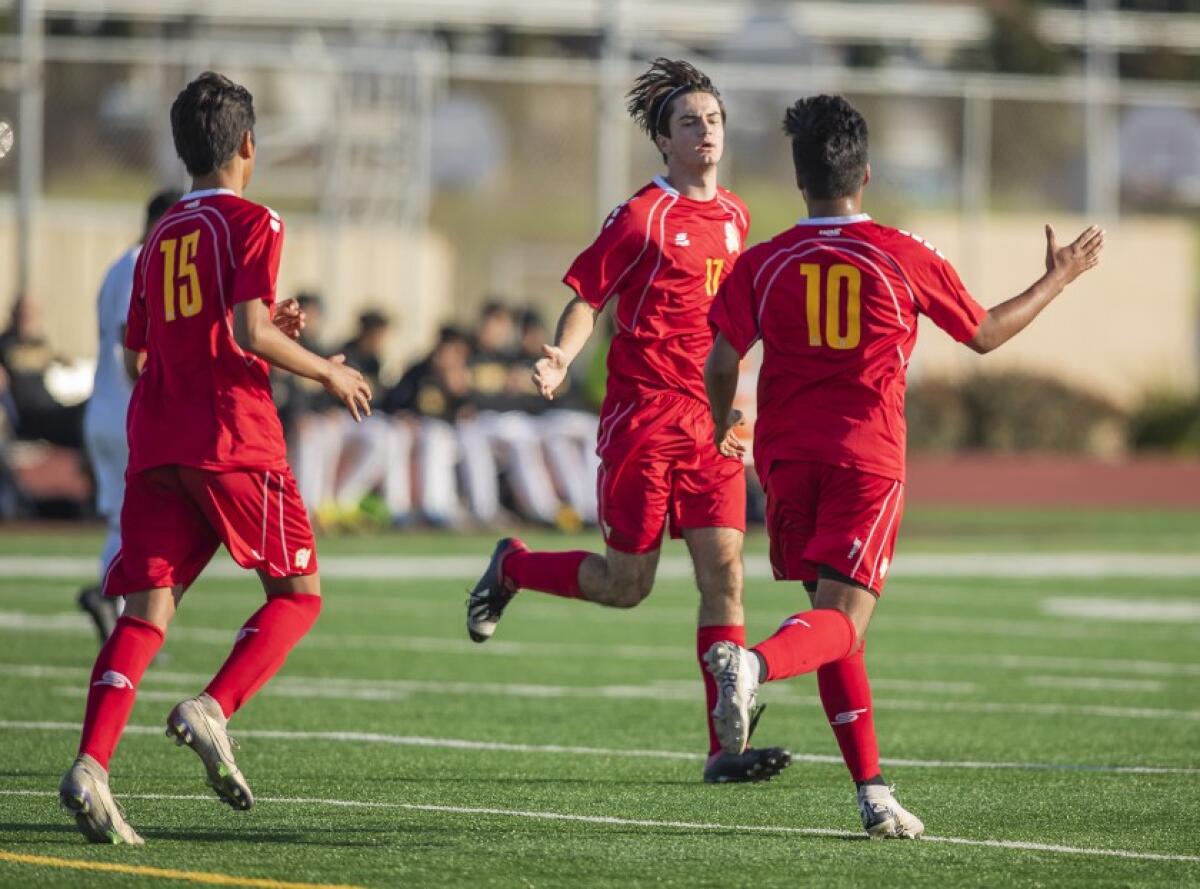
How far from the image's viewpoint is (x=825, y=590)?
7.04 m

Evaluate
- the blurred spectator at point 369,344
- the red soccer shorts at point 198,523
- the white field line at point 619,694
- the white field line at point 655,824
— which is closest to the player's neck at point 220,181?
the red soccer shorts at point 198,523

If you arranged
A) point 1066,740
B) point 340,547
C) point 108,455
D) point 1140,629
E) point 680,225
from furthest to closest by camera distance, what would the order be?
point 340,547 < point 1140,629 < point 108,455 < point 1066,740 < point 680,225

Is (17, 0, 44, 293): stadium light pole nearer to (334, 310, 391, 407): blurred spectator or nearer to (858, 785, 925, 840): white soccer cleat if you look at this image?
(334, 310, 391, 407): blurred spectator

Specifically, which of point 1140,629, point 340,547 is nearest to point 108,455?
point 1140,629

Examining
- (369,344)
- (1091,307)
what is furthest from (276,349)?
(1091,307)

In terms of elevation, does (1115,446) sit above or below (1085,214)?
below

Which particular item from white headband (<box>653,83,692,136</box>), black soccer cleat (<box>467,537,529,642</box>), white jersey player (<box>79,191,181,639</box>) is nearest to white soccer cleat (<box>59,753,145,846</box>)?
black soccer cleat (<box>467,537,529,642</box>)

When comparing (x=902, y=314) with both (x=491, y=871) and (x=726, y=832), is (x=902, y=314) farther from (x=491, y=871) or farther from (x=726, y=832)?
(x=491, y=871)

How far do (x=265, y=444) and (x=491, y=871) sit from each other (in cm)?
153

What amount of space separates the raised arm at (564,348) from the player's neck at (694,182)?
563 mm

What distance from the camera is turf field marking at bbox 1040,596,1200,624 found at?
Answer: 15031mm

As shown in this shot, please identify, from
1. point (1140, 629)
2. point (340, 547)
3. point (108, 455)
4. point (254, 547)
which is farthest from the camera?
point (340, 547)

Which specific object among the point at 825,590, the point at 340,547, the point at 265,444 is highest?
the point at 265,444

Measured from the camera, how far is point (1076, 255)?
7.21m
